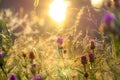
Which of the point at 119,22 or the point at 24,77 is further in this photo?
the point at 24,77

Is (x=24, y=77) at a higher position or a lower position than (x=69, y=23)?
lower

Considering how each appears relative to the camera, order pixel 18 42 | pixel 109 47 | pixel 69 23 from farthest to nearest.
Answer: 1. pixel 69 23
2. pixel 18 42
3. pixel 109 47

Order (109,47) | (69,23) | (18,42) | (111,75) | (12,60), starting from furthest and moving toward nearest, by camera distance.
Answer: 1. (69,23)
2. (18,42)
3. (12,60)
4. (109,47)
5. (111,75)

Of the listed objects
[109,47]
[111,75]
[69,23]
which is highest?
[69,23]

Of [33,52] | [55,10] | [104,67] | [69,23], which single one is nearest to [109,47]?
[104,67]

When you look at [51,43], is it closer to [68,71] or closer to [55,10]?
[55,10]

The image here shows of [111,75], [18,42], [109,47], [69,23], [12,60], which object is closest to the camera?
[111,75]

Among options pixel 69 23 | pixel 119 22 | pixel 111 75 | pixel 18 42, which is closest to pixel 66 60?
pixel 111 75

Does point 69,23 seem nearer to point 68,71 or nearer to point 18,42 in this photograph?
point 18,42

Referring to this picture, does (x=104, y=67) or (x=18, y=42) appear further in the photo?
(x=18, y=42)
